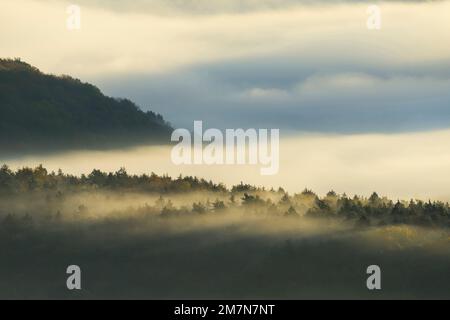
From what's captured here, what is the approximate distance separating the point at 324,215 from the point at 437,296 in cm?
2666

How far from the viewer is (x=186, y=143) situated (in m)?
182

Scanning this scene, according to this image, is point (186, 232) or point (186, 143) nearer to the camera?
point (186, 143)

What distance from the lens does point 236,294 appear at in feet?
597

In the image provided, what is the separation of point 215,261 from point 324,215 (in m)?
16.2
